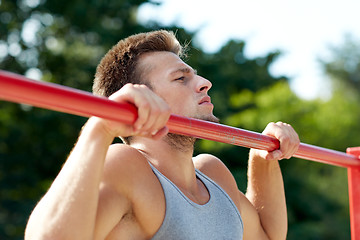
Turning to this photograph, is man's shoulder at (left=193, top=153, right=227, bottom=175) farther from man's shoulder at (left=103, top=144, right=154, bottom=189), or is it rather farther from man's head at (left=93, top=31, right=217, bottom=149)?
man's shoulder at (left=103, top=144, right=154, bottom=189)

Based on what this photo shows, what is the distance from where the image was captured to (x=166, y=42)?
162 centimetres

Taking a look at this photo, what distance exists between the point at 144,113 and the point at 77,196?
0.64 ft

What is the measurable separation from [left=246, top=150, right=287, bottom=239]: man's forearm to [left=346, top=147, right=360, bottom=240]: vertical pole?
21 cm

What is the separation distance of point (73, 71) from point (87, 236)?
9.13 meters

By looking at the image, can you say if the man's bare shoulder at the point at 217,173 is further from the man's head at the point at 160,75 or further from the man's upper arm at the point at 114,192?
the man's upper arm at the point at 114,192

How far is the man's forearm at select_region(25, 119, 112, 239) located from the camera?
3.06 ft

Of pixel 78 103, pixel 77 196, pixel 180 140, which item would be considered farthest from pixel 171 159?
pixel 78 103

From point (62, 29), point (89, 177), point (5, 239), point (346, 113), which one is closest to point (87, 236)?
point (89, 177)

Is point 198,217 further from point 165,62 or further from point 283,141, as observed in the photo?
point 165,62

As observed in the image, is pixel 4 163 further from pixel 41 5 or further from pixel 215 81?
pixel 215 81

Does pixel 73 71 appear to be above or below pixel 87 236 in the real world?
above

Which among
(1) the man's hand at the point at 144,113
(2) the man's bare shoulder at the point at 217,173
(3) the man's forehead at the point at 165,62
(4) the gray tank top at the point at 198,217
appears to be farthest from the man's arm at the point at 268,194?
(1) the man's hand at the point at 144,113

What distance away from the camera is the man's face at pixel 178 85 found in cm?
145

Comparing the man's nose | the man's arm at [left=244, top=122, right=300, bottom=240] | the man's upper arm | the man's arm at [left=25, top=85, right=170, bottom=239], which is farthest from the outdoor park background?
the man's arm at [left=25, top=85, right=170, bottom=239]
